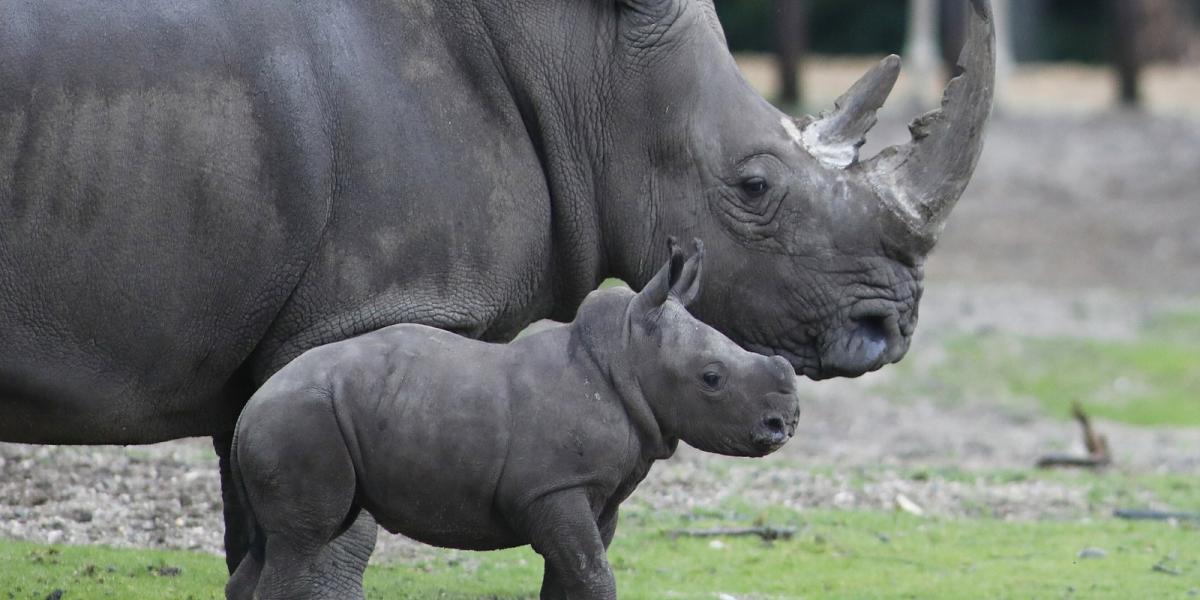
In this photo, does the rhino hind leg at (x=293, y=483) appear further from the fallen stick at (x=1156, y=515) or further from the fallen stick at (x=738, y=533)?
the fallen stick at (x=1156, y=515)

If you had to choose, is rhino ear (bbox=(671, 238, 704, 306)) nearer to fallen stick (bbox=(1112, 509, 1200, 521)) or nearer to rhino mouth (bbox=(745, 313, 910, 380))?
rhino mouth (bbox=(745, 313, 910, 380))

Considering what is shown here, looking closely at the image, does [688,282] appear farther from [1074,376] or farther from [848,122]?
[1074,376]

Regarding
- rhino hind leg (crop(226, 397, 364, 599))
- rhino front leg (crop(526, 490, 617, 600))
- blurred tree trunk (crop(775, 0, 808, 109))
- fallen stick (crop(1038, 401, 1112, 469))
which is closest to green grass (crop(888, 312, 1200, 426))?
fallen stick (crop(1038, 401, 1112, 469))

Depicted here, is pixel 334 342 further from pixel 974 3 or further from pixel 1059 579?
pixel 1059 579

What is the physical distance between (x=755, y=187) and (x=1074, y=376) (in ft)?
27.4

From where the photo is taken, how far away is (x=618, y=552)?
761cm

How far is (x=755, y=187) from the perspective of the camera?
6031mm

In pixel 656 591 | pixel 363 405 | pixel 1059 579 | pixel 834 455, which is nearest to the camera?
pixel 363 405

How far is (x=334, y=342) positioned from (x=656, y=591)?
1.95m

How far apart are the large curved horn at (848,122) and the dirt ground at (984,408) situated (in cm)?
237

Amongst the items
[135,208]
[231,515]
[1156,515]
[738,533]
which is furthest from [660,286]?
[1156,515]

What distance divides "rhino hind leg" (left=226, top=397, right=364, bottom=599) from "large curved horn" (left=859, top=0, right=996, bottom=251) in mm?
1989

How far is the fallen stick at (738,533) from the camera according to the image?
7977 millimetres

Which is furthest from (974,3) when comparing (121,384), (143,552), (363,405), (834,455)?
(834,455)
